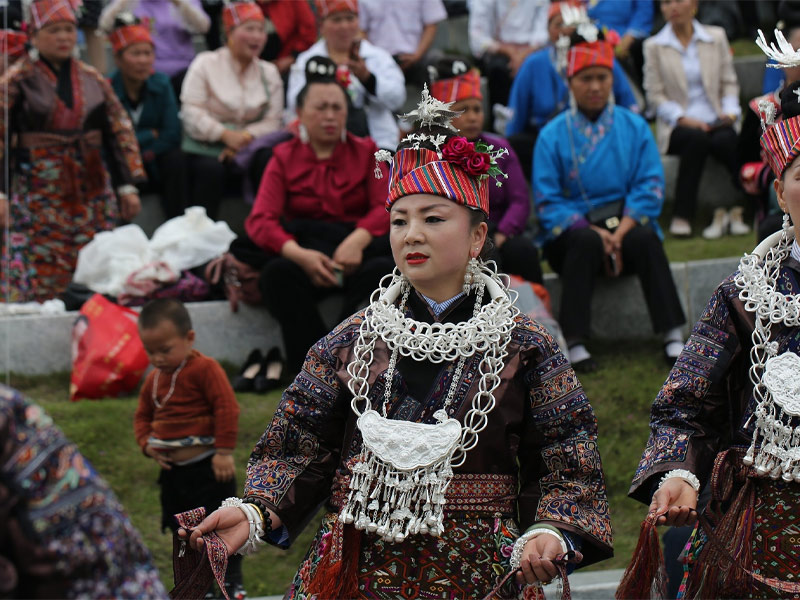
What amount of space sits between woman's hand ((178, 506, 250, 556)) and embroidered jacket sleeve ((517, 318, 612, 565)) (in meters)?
0.76

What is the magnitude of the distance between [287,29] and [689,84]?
3018 mm

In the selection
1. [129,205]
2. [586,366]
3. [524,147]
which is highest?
[524,147]

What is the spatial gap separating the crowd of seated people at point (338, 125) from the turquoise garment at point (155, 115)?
0.5 inches

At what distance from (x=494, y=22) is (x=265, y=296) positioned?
4.16m

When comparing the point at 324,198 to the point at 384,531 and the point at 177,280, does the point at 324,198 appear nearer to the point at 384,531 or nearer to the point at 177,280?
the point at 177,280

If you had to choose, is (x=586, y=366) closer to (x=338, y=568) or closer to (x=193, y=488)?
(x=193, y=488)

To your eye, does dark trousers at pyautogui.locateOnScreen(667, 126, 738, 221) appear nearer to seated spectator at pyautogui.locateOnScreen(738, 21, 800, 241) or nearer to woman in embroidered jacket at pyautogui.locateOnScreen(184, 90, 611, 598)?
seated spectator at pyautogui.locateOnScreen(738, 21, 800, 241)

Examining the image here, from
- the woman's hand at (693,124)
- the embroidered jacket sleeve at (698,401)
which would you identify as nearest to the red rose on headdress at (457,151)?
the embroidered jacket sleeve at (698,401)

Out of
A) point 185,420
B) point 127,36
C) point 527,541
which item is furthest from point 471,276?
point 127,36

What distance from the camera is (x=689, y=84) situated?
8.93m

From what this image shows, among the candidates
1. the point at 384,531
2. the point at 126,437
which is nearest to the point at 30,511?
the point at 384,531

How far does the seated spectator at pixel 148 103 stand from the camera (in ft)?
27.3

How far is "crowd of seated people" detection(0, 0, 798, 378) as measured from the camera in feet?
22.5

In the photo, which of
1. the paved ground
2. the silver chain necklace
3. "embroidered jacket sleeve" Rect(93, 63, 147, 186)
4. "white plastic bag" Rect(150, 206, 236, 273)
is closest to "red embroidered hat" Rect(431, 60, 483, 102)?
"white plastic bag" Rect(150, 206, 236, 273)
